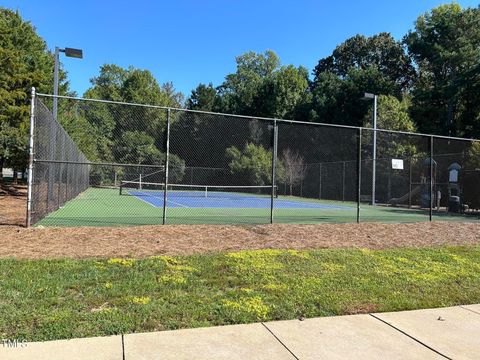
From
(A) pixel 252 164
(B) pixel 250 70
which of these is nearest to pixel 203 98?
(B) pixel 250 70

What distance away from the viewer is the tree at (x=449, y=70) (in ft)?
120

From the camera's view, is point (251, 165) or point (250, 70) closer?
point (251, 165)

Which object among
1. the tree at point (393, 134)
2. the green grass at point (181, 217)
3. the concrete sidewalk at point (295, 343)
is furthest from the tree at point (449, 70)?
the concrete sidewalk at point (295, 343)

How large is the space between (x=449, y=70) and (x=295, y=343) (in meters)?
47.3

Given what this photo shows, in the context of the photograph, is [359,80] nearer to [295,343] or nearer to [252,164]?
[252,164]

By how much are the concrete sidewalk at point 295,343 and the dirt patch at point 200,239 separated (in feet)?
9.89

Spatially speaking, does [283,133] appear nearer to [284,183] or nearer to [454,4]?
[284,183]

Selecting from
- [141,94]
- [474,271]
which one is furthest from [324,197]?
[141,94]

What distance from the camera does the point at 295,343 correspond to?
14.3 ft

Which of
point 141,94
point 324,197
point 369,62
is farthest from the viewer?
point 369,62

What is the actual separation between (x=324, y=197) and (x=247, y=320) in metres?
27.8

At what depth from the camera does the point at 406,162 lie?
2841 cm

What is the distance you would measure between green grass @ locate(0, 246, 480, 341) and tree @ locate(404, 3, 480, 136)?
32788 millimetres

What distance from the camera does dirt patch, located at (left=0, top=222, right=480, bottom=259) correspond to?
24.5 ft
